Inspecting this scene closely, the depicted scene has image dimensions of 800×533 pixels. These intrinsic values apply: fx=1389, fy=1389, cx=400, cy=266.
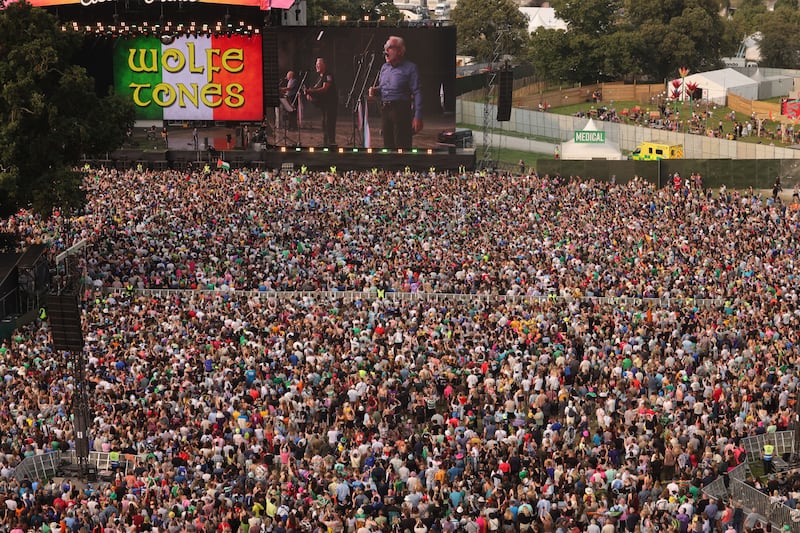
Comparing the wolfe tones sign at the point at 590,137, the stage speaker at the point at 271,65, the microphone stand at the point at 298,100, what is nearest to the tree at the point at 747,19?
the wolfe tones sign at the point at 590,137

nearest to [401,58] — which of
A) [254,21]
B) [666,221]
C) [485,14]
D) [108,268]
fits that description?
[254,21]

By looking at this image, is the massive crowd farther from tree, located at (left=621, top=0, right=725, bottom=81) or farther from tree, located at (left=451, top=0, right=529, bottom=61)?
tree, located at (left=451, top=0, right=529, bottom=61)

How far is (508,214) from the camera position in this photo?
4838cm

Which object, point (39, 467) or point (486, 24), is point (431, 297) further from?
point (486, 24)

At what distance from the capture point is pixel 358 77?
6134 cm

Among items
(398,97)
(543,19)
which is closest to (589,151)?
(398,97)

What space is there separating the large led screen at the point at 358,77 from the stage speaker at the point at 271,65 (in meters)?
0.58

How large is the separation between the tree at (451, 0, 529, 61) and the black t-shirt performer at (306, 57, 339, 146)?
4899 cm

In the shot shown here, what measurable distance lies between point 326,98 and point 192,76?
6.69m

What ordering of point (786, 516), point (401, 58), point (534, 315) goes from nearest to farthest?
point (786, 516) → point (534, 315) → point (401, 58)

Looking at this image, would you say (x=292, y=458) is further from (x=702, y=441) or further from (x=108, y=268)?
(x=108, y=268)

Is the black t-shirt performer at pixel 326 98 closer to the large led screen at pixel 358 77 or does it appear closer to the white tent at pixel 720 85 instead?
the large led screen at pixel 358 77

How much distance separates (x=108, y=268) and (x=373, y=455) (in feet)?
59.9

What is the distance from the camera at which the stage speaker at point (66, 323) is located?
30281mm
